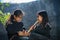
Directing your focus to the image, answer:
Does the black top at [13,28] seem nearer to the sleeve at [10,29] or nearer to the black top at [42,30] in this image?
the sleeve at [10,29]

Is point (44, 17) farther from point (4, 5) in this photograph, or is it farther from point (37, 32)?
point (4, 5)

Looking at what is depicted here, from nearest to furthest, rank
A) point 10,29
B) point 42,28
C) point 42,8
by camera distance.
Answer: point 10,29
point 42,28
point 42,8

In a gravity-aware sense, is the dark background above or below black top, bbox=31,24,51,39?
above

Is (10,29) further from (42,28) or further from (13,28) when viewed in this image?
(42,28)

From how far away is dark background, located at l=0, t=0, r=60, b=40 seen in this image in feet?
11.2

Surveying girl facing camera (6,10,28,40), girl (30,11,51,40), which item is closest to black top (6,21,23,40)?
girl facing camera (6,10,28,40)

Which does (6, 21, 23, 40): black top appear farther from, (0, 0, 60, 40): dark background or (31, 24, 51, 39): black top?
(0, 0, 60, 40): dark background

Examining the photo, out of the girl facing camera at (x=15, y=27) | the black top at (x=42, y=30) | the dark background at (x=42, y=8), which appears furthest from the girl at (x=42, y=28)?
the dark background at (x=42, y=8)

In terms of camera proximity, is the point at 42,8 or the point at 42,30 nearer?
the point at 42,30

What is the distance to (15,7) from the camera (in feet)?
11.0

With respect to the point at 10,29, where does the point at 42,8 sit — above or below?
above

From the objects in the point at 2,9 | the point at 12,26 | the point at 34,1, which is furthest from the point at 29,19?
the point at 12,26

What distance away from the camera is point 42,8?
3.60 meters

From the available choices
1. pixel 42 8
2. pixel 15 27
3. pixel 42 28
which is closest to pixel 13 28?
pixel 15 27
